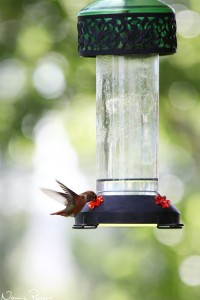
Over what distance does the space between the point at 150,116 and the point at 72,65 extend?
15.1ft

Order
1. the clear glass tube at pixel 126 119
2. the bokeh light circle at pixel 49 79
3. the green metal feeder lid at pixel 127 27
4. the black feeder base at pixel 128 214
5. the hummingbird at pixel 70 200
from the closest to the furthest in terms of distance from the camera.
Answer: the black feeder base at pixel 128 214 < the green metal feeder lid at pixel 127 27 < the hummingbird at pixel 70 200 < the clear glass tube at pixel 126 119 < the bokeh light circle at pixel 49 79

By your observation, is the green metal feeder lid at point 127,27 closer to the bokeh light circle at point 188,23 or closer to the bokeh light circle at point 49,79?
the bokeh light circle at point 188,23

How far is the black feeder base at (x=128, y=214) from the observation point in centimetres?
400

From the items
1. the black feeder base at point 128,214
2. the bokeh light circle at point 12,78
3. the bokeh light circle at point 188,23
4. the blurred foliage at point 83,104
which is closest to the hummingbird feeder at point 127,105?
the black feeder base at point 128,214

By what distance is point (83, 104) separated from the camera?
9180 mm

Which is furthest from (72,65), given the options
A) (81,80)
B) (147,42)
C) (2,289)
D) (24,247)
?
(147,42)

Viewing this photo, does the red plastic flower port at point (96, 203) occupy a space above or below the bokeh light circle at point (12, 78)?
below

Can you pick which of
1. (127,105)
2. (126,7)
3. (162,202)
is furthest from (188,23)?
(162,202)

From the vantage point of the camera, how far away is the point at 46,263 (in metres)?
13.8

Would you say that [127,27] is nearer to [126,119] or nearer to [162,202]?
[126,119]

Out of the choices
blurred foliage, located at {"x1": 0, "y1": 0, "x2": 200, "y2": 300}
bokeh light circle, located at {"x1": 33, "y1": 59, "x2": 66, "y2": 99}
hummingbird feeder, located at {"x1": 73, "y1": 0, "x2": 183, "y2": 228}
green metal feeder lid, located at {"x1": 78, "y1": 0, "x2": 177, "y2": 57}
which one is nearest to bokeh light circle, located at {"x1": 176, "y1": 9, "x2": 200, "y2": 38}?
blurred foliage, located at {"x1": 0, "y1": 0, "x2": 200, "y2": 300}

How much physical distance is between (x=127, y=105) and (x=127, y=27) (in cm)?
36

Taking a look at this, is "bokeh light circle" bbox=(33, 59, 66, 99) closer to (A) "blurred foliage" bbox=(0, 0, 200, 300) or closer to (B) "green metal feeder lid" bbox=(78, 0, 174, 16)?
(A) "blurred foliage" bbox=(0, 0, 200, 300)

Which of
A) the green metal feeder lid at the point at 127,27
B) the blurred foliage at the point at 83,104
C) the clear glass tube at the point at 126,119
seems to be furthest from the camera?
the blurred foliage at the point at 83,104
